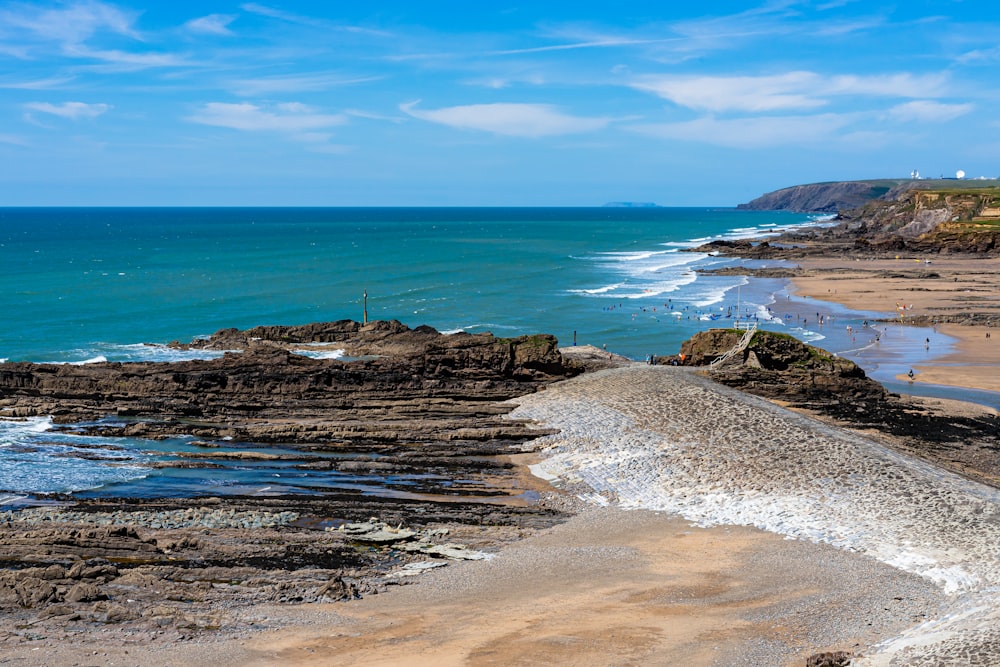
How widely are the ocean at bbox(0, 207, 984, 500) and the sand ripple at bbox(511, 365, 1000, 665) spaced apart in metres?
8.22

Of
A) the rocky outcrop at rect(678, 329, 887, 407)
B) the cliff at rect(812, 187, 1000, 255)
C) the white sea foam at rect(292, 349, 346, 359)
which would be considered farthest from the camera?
the cliff at rect(812, 187, 1000, 255)

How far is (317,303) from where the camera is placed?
79.1m

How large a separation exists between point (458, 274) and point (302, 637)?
8853cm

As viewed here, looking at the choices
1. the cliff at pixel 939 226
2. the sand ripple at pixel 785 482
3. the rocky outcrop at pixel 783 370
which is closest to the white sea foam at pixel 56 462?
Result: the sand ripple at pixel 785 482

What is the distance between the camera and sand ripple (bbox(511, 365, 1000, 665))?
59.8ft

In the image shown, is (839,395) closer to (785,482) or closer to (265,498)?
(785,482)

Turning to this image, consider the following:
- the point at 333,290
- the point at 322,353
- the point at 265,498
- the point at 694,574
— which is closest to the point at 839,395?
the point at 694,574

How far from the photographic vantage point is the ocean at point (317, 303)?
101 feet

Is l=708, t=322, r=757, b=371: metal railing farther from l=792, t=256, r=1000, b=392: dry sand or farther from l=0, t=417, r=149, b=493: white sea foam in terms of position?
l=0, t=417, r=149, b=493: white sea foam

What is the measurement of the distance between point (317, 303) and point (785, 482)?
2320 inches

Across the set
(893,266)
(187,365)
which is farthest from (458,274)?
(187,365)

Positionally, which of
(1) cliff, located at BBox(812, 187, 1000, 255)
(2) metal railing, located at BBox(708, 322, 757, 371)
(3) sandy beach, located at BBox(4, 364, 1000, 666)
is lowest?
(3) sandy beach, located at BBox(4, 364, 1000, 666)

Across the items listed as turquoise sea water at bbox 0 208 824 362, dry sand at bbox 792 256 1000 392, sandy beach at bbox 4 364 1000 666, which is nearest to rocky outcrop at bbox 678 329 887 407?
dry sand at bbox 792 256 1000 392

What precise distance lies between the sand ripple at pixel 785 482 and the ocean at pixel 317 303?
324 inches
